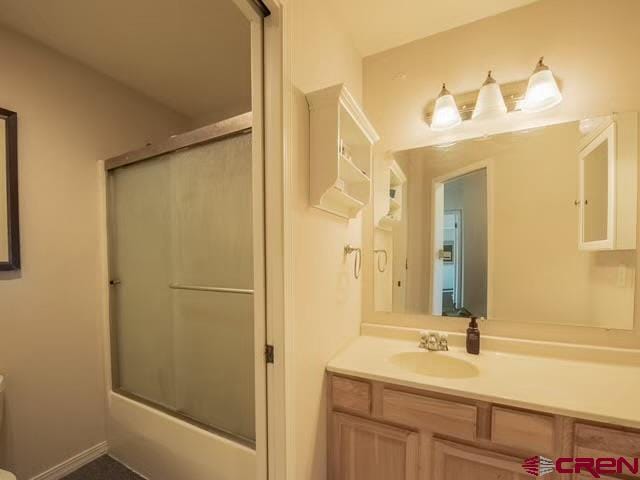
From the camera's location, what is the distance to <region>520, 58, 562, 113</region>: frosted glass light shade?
50.8 inches

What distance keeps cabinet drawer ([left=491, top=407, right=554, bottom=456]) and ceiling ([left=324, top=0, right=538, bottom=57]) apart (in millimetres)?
1788

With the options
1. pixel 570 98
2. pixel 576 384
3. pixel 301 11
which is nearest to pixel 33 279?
pixel 301 11

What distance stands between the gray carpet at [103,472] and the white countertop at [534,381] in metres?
1.50

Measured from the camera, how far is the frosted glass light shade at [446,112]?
149 centimetres

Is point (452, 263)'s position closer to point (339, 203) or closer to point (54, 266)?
point (339, 203)

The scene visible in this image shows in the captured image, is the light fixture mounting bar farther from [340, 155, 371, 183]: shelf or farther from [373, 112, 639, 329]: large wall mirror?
[340, 155, 371, 183]: shelf

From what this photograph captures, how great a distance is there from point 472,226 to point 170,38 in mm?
1970

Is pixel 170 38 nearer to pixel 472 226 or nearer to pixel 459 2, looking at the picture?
pixel 459 2

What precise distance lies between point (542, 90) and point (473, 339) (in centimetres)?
121

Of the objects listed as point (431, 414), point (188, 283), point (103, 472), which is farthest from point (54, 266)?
point (431, 414)

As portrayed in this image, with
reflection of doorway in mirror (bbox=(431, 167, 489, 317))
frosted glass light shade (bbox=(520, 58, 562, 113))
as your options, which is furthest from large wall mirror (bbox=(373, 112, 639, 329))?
frosted glass light shade (bbox=(520, 58, 562, 113))

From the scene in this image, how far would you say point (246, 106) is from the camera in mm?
2287

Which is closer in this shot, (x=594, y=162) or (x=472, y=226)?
(x=594, y=162)

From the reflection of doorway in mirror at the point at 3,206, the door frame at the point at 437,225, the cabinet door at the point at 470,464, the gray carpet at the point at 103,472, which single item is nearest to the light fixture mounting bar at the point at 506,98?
the door frame at the point at 437,225
